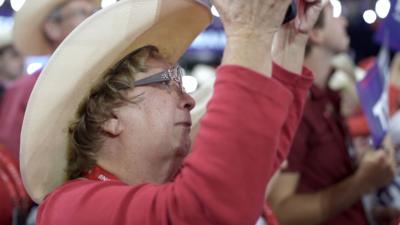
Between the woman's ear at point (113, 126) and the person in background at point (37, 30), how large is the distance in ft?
5.07

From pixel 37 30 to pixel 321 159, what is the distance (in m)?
1.38

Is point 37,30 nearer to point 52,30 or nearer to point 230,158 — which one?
point 52,30

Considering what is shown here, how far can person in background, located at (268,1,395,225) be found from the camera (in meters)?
2.80

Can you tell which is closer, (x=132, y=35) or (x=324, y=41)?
(x=132, y=35)

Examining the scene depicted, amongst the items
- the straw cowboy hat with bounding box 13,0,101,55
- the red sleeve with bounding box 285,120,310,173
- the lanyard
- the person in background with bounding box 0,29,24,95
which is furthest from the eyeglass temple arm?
the person in background with bounding box 0,29,24,95

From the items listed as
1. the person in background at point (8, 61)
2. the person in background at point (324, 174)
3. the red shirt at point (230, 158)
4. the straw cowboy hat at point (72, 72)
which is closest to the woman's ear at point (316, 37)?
the person in background at point (324, 174)

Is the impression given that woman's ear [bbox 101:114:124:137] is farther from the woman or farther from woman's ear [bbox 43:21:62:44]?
woman's ear [bbox 43:21:62:44]

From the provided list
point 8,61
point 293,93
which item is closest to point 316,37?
point 293,93

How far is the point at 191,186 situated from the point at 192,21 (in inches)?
25.8

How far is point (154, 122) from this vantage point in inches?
61.7

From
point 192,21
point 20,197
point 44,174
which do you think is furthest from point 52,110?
point 20,197

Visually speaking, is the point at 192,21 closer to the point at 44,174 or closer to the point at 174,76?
the point at 174,76

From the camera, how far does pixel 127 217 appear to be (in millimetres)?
1348

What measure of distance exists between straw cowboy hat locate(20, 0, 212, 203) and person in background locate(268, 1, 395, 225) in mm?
1333
